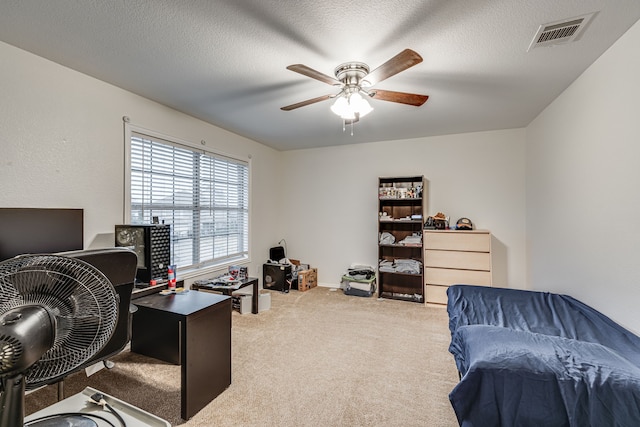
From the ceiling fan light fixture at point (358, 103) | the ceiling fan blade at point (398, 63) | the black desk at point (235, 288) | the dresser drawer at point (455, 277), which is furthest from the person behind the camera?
the dresser drawer at point (455, 277)

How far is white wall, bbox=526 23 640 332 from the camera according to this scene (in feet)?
6.20

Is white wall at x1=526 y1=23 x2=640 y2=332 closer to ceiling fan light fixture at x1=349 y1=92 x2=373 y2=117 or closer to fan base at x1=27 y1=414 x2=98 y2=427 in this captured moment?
ceiling fan light fixture at x1=349 y1=92 x2=373 y2=117

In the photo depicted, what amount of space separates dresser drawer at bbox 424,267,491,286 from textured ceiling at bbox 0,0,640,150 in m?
2.08

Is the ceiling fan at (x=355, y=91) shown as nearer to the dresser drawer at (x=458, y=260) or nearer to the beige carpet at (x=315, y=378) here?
the beige carpet at (x=315, y=378)

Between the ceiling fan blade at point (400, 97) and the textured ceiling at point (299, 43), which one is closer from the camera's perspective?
the textured ceiling at point (299, 43)

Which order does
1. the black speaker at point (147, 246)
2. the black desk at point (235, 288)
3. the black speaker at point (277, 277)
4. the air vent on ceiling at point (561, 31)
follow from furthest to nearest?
the black speaker at point (277, 277), the black desk at point (235, 288), the black speaker at point (147, 246), the air vent on ceiling at point (561, 31)

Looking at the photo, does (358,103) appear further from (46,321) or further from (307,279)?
(307,279)

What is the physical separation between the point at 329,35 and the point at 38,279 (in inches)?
76.8

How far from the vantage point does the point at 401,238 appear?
455cm

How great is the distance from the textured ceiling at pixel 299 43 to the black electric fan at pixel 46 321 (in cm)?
161

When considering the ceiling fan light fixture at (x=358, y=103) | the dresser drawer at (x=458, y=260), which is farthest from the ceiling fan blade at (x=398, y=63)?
the dresser drawer at (x=458, y=260)

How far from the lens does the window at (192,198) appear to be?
303 centimetres

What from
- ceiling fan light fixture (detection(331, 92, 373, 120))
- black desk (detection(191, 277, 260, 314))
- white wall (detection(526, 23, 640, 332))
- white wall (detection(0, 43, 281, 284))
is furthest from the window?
white wall (detection(526, 23, 640, 332))

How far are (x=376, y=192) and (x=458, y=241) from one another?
57.9 inches
